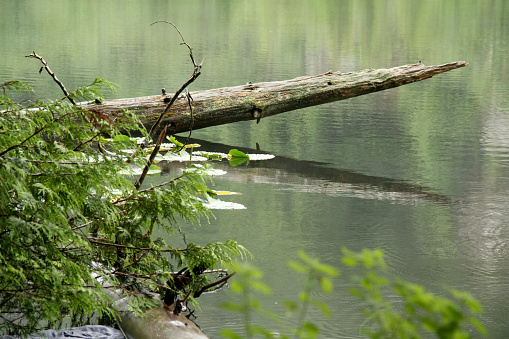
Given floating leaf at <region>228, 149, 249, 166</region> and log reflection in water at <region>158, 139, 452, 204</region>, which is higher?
floating leaf at <region>228, 149, 249, 166</region>

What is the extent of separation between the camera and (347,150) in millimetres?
7820

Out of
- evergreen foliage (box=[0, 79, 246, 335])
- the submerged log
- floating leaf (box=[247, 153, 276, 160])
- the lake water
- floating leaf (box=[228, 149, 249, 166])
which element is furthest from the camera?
the submerged log

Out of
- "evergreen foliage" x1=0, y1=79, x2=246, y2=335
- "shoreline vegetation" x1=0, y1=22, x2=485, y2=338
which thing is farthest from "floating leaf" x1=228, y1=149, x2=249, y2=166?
"evergreen foliage" x1=0, y1=79, x2=246, y2=335

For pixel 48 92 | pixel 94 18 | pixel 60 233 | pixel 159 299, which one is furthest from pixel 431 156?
pixel 94 18

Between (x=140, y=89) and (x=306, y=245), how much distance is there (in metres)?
8.07

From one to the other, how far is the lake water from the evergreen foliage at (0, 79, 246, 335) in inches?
19.1

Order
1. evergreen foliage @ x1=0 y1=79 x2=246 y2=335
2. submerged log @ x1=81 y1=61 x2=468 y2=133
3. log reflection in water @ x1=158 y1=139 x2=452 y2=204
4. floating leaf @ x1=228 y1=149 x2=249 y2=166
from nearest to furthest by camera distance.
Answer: evergreen foliage @ x1=0 y1=79 x2=246 y2=335
log reflection in water @ x1=158 y1=139 x2=452 y2=204
floating leaf @ x1=228 y1=149 x2=249 y2=166
submerged log @ x1=81 y1=61 x2=468 y2=133

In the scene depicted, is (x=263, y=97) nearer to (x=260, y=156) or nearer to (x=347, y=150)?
(x=260, y=156)

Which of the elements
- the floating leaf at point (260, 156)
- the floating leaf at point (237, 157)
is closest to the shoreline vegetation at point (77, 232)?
the floating leaf at point (237, 157)

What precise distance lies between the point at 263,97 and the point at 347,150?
43.5 inches

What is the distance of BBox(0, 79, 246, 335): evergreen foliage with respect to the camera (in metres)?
2.59

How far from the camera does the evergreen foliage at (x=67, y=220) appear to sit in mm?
2588

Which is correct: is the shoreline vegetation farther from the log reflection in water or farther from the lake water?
the log reflection in water

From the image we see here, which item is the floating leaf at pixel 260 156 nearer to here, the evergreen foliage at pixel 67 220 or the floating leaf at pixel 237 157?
the floating leaf at pixel 237 157
